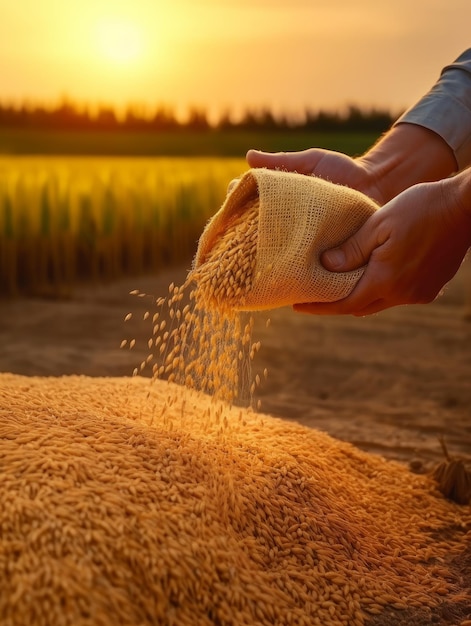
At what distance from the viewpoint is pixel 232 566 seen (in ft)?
5.83

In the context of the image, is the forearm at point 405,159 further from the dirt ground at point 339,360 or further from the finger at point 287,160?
the dirt ground at point 339,360

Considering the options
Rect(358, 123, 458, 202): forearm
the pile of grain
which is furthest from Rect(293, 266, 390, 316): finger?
Rect(358, 123, 458, 202): forearm

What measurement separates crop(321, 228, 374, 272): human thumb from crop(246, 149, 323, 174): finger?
43 centimetres

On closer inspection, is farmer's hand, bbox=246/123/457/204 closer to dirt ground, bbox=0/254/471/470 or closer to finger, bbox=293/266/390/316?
finger, bbox=293/266/390/316

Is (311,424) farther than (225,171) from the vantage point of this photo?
No

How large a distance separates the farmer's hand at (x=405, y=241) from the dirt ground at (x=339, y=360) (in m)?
0.91

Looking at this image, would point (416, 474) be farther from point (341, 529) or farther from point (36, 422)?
point (36, 422)

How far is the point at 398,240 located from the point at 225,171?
7648 millimetres

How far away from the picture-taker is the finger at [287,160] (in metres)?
2.58

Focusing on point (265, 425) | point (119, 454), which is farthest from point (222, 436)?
point (119, 454)

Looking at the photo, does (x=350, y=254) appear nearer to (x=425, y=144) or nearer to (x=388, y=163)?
(x=388, y=163)

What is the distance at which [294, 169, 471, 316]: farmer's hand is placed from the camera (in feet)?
7.43

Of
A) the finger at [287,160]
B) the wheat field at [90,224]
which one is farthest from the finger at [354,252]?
the wheat field at [90,224]

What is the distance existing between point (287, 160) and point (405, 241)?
2.00 ft
